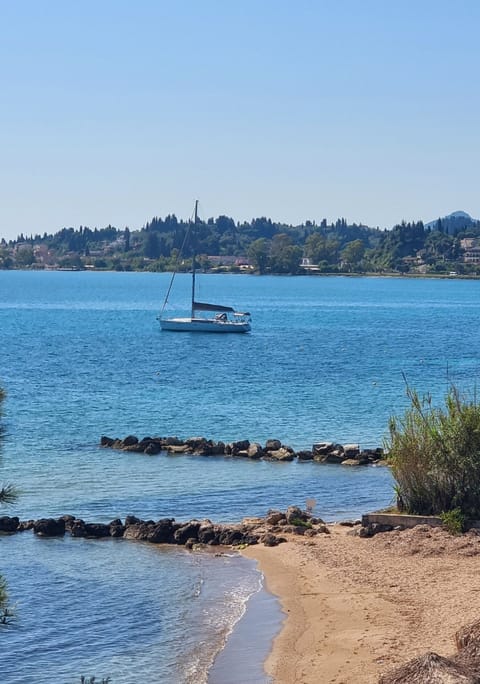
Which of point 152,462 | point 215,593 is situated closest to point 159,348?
point 152,462

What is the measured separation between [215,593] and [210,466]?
1620 centimetres

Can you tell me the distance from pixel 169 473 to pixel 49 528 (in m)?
10.3

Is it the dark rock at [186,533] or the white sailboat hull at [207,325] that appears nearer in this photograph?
the dark rock at [186,533]

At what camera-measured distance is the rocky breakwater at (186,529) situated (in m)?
32.1

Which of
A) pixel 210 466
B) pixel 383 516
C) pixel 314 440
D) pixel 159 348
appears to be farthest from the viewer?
pixel 159 348

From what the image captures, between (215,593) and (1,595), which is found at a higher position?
(1,595)

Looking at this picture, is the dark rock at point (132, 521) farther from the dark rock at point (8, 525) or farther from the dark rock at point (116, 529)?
the dark rock at point (8, 525)

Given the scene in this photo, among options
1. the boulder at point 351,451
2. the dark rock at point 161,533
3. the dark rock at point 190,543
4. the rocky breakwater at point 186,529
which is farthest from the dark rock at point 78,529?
the boulder at point 351,451

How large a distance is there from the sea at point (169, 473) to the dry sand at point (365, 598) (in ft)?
2.24

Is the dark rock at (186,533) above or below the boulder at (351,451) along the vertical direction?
below

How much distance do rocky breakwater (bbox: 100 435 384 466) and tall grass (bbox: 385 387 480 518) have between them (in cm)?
1228

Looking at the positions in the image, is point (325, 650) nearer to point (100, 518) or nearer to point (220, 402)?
point (100, 518)

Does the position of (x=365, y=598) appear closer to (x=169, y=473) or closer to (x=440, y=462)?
(x=440, y=462)

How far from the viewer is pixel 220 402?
61844 millimetres
